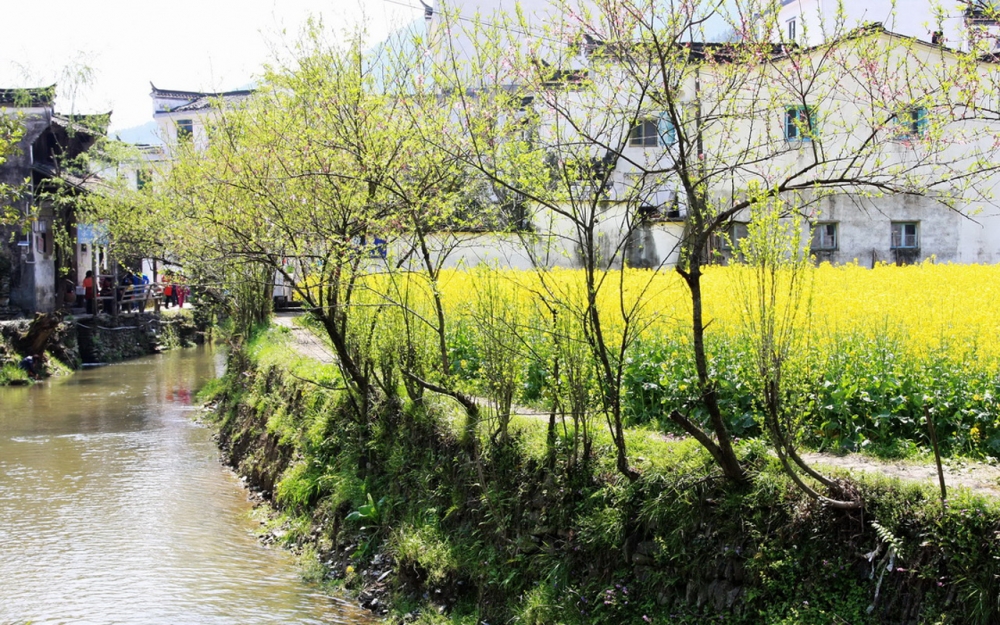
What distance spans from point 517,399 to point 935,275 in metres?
8.07

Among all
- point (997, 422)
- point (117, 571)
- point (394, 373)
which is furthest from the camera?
point (394, 373)

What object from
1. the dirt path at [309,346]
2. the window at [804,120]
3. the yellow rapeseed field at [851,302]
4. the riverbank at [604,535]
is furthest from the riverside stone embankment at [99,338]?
the window at [804,120]

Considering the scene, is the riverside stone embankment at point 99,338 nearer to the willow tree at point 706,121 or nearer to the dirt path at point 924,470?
the willow tree at point 706,121

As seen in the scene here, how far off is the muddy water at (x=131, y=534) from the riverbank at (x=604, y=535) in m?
0.64

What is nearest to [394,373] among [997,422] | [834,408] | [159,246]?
[834,408]

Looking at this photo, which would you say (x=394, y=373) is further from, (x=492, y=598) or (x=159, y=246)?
(x=159, y=246)

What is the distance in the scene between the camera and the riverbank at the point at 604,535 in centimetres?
458

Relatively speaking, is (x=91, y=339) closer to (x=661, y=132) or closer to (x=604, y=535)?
(x=604, y=535)

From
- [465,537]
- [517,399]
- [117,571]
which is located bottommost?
[117,571]

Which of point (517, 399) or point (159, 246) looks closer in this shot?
point (517, 399)

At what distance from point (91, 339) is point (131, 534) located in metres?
19.4

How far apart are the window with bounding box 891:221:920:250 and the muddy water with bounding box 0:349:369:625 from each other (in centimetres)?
1717

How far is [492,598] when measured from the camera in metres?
6.63

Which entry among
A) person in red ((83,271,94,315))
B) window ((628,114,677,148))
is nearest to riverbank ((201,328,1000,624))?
window ((628,114,677,148))
